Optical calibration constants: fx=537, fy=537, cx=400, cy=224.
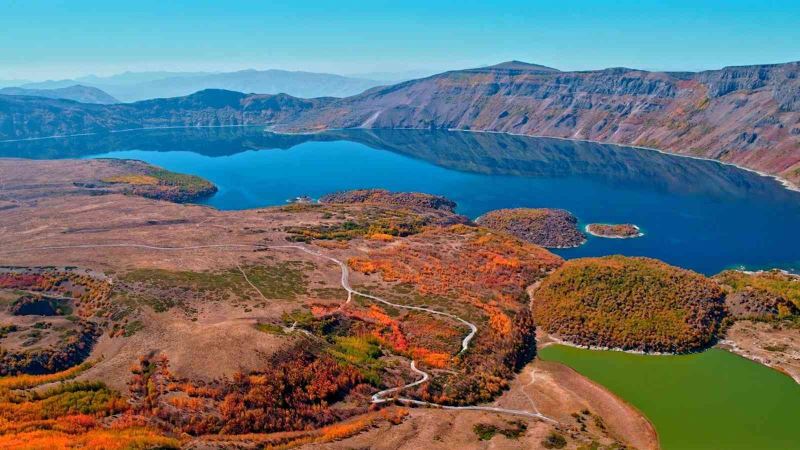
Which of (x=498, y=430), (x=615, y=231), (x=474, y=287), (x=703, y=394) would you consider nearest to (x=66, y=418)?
(x=498, y=430)

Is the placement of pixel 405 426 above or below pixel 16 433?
below

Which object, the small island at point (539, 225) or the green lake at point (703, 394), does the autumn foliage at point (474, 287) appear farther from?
the small island at point (539, 225)

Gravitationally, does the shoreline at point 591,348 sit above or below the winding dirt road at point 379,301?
below

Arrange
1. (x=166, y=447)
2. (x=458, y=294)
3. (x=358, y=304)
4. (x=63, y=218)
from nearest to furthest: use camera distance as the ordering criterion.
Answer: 1. (x=166, y=447)
2. (x=358, y=304)
3. (x=458, y=294)
4. (x=63, y=218)

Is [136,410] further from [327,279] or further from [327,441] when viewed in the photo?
[327,279]

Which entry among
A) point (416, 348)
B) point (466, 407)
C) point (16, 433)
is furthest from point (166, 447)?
point (416, 348)

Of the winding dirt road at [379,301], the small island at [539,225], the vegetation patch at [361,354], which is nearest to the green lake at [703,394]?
the winding dirt road at [379,301]

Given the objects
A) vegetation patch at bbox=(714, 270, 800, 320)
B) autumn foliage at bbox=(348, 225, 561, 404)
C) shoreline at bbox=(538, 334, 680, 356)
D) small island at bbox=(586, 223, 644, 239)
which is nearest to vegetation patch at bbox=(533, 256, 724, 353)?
shoreline at bbox=(538, 334, 680, 356)

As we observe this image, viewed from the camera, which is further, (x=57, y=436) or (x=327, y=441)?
(x=327, y=441)
